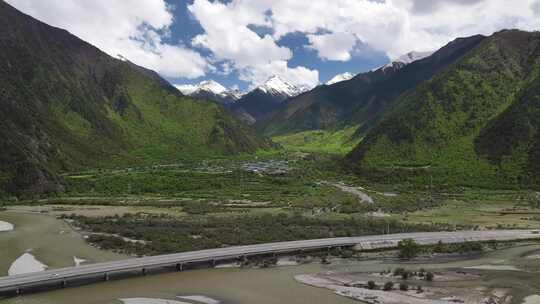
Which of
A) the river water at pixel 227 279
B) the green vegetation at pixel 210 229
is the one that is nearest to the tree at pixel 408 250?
the river water at pixel 227 279

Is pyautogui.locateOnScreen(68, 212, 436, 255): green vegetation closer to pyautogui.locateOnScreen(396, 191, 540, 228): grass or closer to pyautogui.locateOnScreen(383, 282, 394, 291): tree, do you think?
pyautogui.locateOnScreen(396, 191, 540, 228): grass

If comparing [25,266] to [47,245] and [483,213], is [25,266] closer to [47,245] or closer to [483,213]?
[47,245]

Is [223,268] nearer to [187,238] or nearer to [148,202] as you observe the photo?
[187,238]

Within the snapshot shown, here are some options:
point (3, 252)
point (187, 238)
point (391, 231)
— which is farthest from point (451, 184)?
point (3, 252)

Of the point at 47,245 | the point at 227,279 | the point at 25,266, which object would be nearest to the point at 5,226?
the point at 47,245

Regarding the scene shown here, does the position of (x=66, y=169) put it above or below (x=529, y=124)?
below

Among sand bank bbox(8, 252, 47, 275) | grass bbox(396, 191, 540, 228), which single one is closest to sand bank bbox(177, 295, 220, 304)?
sand bank bbox(8, 252, 47, 275)
